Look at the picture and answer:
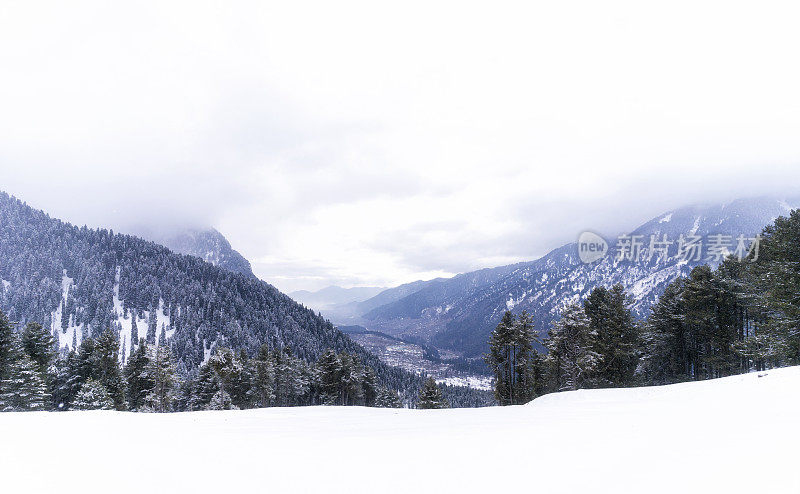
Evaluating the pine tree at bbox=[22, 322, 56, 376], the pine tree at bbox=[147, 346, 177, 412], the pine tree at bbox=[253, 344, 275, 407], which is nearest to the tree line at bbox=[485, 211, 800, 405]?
the pine tree at bbox=[253, 344, 275, 407]

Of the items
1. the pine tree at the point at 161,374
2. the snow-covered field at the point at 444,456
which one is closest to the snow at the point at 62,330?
the pine tree at the point at 161,374

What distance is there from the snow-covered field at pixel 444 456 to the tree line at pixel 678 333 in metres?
19.1

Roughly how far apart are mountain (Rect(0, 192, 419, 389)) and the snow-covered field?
13510cm

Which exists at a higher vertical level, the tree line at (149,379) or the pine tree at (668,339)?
the pine tree at (668,339)

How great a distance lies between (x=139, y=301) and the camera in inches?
6777

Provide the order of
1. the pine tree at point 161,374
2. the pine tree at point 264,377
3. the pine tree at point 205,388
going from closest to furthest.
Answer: the pine tree at point 161,374 < the pine tree at point 264,377 < the pine tree at point 205,388

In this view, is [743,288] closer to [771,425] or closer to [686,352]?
[686,352]

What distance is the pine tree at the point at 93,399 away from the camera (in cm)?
3422

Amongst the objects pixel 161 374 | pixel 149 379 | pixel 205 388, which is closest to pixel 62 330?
pixel 205 388

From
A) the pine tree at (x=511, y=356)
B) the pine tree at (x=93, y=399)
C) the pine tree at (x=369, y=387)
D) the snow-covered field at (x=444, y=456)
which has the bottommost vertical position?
the pine tree at (x=369, y=387)

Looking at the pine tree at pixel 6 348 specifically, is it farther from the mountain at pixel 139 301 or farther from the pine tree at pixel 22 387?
the mountain at pixel 139 301

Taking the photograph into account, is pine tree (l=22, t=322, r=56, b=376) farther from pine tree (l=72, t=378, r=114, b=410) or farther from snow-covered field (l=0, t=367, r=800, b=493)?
snow-covered field (l=0, t=367, r=800, b=493)

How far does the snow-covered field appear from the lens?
17.0 feet

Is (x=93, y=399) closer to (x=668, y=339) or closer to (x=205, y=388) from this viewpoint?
(x=205, y=388)
